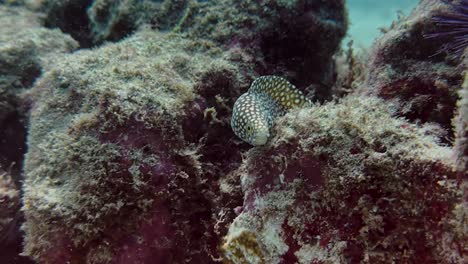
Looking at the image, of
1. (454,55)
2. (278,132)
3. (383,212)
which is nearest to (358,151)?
(383,212)

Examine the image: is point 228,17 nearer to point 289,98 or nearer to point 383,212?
point 289,98

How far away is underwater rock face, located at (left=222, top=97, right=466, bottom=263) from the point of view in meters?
2.26

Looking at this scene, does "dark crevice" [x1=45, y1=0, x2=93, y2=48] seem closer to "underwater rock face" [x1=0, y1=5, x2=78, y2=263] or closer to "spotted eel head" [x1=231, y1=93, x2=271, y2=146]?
"underwater rock face" [x1=0, y1=5, x2=78, y2=263]

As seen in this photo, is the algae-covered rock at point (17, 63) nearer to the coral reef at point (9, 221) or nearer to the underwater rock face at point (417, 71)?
the coral reef at point (9, 221)

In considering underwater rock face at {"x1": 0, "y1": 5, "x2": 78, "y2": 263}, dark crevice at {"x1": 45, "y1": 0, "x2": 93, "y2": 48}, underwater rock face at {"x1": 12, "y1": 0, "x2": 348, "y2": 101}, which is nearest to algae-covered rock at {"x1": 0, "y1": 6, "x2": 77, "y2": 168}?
underwater rock face at {"x1": 0, "y1": 5, "x2": 78, "y2": 263}

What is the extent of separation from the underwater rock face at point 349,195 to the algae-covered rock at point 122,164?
35.2 inches

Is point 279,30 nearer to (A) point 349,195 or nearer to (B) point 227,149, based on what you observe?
(B) point 227,149

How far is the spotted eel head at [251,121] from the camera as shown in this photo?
3027 millimetres

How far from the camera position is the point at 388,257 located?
2.35 m

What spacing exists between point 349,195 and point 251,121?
1.12 meters

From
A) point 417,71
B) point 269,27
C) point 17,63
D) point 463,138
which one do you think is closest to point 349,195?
point 463,138

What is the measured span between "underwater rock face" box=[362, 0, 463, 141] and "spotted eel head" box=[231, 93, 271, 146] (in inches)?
71.6

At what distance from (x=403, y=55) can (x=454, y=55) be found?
1.88ft

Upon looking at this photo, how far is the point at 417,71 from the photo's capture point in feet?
13.6
